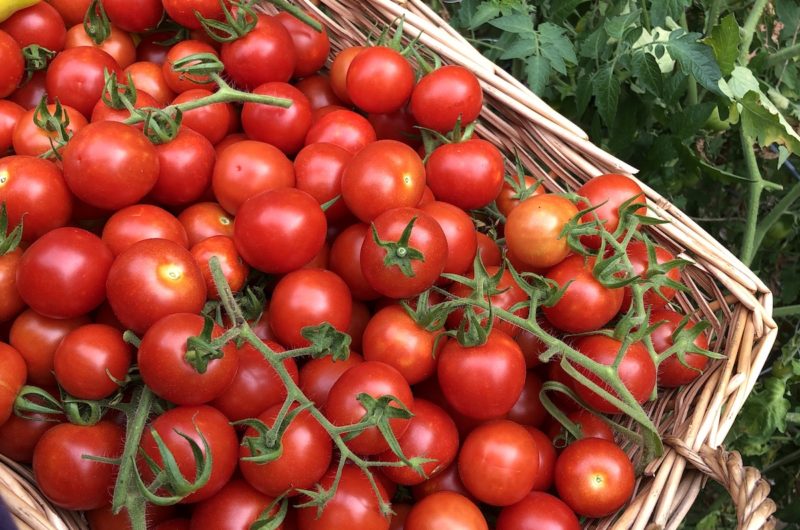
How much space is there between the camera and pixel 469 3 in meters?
1.66

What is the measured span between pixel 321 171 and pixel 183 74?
329mm

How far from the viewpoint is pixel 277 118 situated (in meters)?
1.28

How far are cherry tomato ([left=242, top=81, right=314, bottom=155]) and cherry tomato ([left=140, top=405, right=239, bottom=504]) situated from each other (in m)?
0.55

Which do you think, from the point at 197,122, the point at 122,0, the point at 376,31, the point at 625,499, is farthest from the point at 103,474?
the point at 376,31

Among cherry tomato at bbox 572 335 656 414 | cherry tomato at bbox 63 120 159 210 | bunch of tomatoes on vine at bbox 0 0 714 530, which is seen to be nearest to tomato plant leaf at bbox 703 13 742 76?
bunch of tomatoes on vine at bbox 0 0 714 530

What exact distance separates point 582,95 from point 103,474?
3.87 feet

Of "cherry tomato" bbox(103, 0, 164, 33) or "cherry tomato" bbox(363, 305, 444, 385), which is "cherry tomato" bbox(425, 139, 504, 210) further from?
"cherry tomato" bbox(103, 0, 164, 33)

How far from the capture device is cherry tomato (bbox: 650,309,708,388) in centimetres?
118

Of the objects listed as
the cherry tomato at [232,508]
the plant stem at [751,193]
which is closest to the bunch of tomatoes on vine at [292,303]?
the cherry tomato at [232,508]

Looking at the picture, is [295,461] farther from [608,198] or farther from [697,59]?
[697,59]

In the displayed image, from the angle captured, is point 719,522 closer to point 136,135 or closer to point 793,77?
point 793,77

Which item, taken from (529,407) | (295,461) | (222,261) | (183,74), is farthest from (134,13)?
(529,407)

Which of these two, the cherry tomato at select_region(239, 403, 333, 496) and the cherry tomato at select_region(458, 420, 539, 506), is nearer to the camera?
the cherry tomato at select_region(239, 403, 333, 496)

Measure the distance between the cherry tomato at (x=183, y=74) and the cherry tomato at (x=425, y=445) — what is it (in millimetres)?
722
